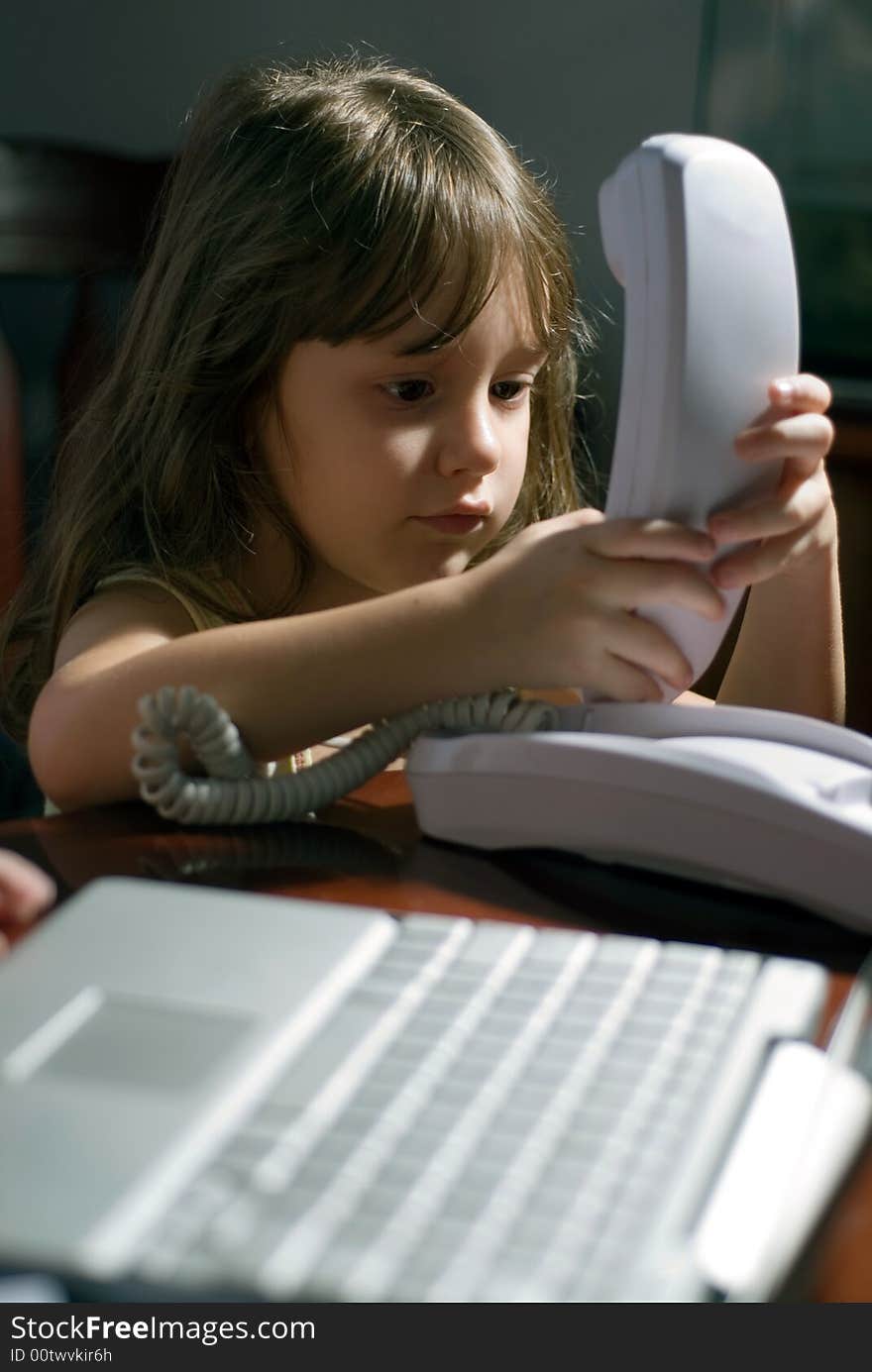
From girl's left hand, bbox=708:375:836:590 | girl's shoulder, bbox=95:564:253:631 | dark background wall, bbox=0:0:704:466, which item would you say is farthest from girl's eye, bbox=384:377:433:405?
dark background wall, bbox=0:0:704:466

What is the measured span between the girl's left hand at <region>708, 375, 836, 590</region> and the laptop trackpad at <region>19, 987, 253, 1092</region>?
37 centimetres

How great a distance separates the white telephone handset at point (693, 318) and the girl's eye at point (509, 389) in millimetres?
311

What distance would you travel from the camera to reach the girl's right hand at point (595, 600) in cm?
68

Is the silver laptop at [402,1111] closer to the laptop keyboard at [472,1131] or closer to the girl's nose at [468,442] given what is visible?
the laptop keyboard at [472,1131]

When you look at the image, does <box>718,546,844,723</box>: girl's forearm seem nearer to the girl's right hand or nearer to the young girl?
the young girl

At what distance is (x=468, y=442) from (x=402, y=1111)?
63 centimetres

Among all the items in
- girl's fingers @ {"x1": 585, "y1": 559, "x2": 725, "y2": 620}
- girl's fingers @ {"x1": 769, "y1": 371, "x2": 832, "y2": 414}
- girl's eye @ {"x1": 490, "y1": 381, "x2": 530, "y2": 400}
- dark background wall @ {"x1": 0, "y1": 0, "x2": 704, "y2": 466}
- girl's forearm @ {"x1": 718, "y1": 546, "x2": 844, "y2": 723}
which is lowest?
girl's forearm @ {"x1": 718, "y1": 546, "x2": 844, "y2": 723}

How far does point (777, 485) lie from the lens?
72 cm

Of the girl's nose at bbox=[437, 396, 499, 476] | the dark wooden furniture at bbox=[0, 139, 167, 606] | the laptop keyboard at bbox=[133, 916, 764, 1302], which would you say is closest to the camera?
the laptop keyboard at bbox=[133, 916, 764, 1302]

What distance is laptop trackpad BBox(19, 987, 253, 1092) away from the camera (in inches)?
15.2

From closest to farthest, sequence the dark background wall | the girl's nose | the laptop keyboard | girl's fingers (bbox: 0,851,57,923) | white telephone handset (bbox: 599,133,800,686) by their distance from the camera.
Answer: the laptop keyboard < girl's fingers (bbox: 0,851,57,923) < white telephone handset (bbox: 599,133,800,686) < the girl's nose < the dark background wall

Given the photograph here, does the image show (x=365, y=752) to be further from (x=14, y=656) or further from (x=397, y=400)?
(x=14, y=656)

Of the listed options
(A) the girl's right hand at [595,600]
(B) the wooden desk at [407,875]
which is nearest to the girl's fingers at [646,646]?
(A) the girl's right hand at [595,600]

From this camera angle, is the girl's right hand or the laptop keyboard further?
the girl's right hand
